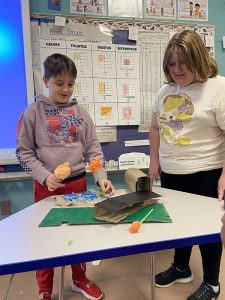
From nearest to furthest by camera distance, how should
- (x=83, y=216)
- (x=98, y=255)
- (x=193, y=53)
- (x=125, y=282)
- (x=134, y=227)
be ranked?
(x=98, y=255) < (x=134, y=227) < (x=83, y=216) < (x=193, y=53) < (x=125, y=282)

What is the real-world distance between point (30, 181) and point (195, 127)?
132 cm

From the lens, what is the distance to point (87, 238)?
872 millimetres

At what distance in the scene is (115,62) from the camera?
208cm

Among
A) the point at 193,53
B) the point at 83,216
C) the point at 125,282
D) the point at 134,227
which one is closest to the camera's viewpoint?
the point at 134,227

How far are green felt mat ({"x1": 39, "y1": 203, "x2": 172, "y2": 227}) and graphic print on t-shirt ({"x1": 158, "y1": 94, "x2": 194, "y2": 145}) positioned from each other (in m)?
0.39

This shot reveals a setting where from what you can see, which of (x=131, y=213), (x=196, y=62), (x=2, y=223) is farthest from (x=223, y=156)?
(x=2, y=223)

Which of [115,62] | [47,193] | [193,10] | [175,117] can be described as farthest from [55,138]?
[193,10]

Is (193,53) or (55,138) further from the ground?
(193,53)

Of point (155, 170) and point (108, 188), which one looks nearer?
point (108, 188)

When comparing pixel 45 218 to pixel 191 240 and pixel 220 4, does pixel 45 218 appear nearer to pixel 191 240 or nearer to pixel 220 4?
pixel 191 240

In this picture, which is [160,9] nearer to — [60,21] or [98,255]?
[60,21]

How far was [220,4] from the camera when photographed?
2.20 meters

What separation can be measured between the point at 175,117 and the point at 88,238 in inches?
29.8

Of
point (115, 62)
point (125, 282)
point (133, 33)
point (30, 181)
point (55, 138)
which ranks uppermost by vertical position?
point (133, 33)
